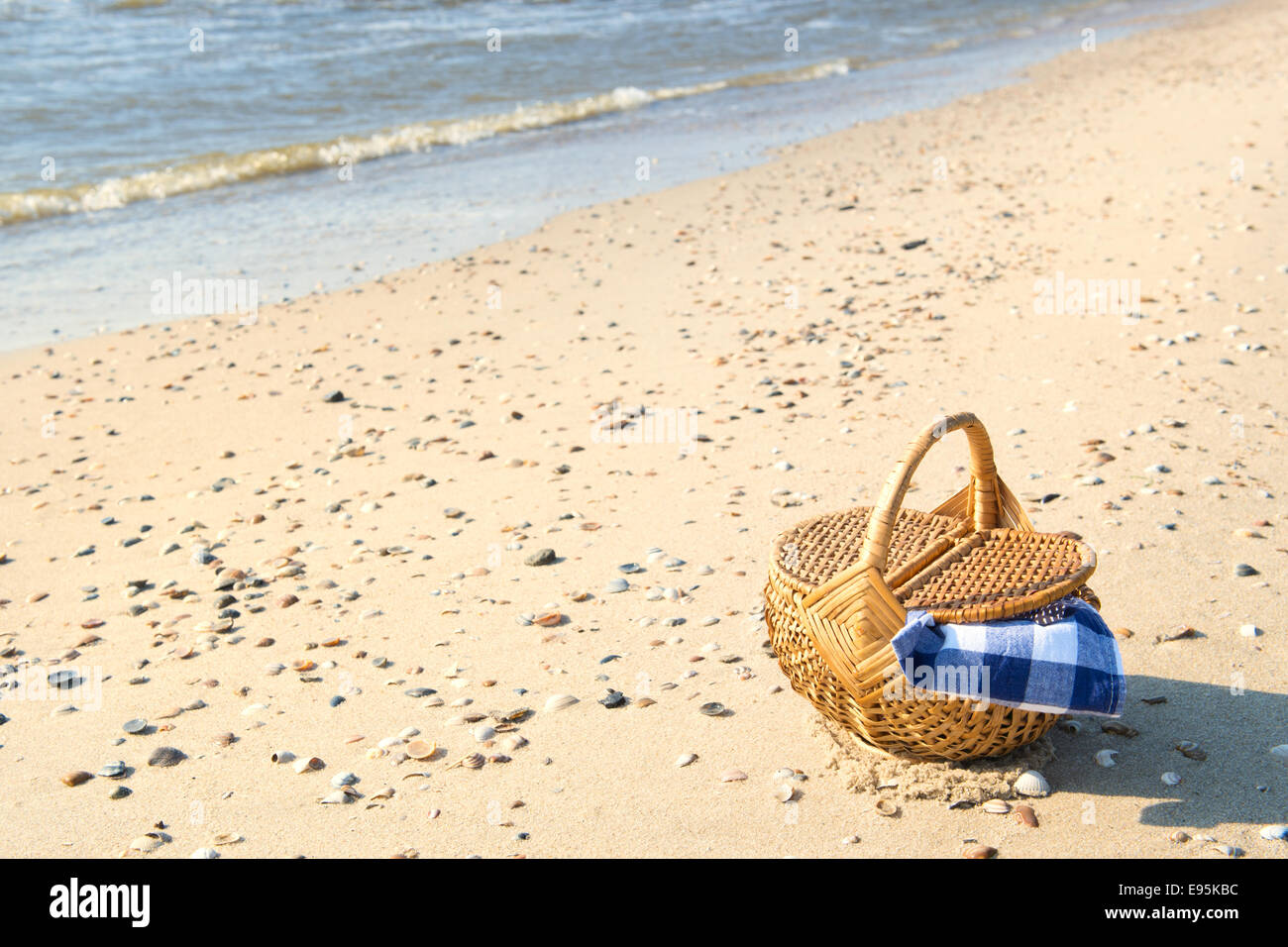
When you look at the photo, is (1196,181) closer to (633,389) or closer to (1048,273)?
(1048,273)

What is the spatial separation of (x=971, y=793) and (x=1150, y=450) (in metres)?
3.27

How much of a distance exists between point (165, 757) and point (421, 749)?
1.00 meters

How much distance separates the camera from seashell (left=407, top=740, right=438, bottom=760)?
3.98m

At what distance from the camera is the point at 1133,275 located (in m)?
8.62

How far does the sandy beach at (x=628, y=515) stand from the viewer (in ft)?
11.9

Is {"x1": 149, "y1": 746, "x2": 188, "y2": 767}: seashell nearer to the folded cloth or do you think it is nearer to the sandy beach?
the sandy beach

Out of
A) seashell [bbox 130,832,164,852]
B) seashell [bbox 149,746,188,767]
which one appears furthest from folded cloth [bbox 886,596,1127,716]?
seashell [bbox 149,746,188,767]

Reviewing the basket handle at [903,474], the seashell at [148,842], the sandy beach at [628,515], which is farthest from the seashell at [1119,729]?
the seashell at [148,842]

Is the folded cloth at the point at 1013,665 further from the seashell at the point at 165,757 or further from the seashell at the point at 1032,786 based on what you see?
the seashell at the point at 165,757

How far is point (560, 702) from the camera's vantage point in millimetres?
4250

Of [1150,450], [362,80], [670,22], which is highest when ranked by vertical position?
[670,22]

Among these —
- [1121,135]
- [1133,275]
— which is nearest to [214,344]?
[1133,275]

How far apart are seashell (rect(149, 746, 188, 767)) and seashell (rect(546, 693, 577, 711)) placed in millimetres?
1416

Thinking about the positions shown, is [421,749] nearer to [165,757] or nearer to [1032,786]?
[165,757]
